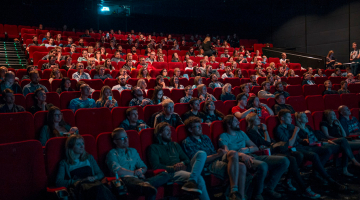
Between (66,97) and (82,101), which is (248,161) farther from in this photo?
(66,97)

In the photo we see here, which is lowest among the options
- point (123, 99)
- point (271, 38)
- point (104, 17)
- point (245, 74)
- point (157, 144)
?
point (157, 144)

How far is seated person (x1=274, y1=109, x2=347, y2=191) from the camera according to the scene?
156 cm

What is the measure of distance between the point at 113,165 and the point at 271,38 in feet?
19.4

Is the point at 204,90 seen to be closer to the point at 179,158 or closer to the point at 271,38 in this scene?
the point at 179,158

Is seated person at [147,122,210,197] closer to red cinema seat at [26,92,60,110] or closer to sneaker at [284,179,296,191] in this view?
sneaker at [284,179,296,191]

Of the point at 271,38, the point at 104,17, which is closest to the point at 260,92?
the point at 271,38

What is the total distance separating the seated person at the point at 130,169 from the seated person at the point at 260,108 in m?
1.16

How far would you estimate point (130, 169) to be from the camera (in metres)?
1.29

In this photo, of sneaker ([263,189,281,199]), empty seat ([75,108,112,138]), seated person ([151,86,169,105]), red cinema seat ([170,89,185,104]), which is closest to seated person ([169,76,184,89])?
red cinema seat ([170,89,185,104])

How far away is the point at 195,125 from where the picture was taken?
5.00 ft

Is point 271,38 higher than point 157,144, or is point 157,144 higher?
point 271,38

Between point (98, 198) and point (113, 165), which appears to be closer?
point (98, 198)

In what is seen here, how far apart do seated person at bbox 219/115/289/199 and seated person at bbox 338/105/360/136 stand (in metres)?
0.95

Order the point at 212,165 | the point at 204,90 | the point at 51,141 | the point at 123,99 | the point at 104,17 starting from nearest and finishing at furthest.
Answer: the point at 51,141, the point at 212,165, the point at 123,99, the point at 204,90, the point at 104,17
